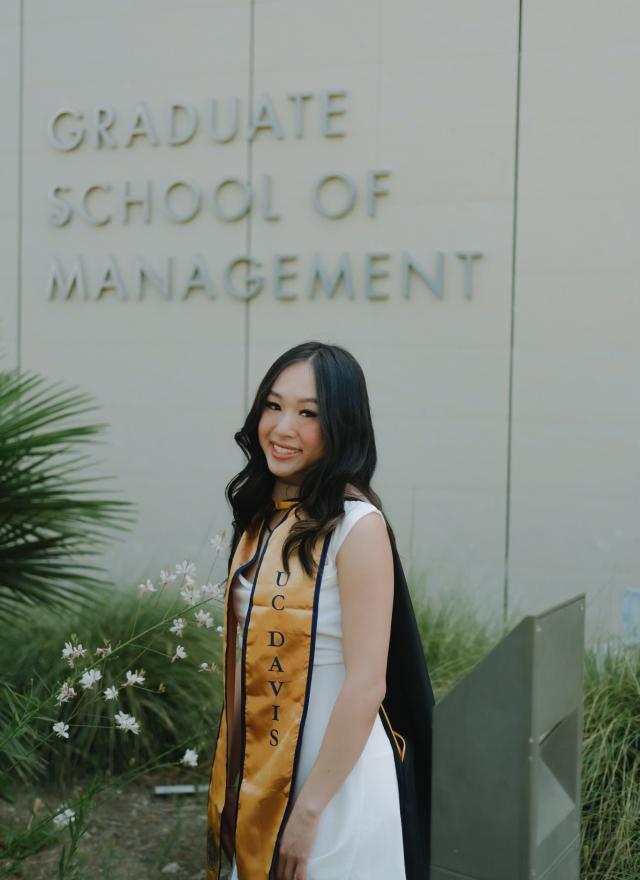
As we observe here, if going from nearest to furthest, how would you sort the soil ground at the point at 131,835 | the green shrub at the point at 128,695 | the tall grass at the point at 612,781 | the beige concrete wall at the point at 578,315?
the tall grass at the point at 612,781 → the soil ground at the point at 131,835 → the green shrub at the point at 128,695 → the beige concrete wall at the point at 578,315

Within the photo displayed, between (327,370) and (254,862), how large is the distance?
1010 millimetres

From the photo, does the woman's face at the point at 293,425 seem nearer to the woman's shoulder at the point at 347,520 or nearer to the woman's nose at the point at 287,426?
the woman's nose at the point at 287,426

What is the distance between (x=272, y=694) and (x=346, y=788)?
0.76ft

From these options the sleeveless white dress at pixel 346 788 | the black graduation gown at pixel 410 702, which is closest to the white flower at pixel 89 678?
the sleeveless white dress at pixel 346 788

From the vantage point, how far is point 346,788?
6.49 feet

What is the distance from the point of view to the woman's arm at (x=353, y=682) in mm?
1914

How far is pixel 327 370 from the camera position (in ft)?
6.91

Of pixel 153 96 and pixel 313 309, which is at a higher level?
pixel 153 96

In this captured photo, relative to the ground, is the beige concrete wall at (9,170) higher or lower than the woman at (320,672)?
higher

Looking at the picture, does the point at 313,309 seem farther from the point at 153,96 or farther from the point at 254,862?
the point at 254,862

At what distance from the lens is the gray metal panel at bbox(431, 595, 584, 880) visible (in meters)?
1.68

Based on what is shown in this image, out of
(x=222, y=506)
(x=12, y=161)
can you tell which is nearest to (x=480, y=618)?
(x=222, y=506)

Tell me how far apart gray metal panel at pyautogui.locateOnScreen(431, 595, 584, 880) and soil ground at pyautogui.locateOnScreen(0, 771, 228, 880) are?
5.94 ft

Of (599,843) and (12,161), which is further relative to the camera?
(12,161)
